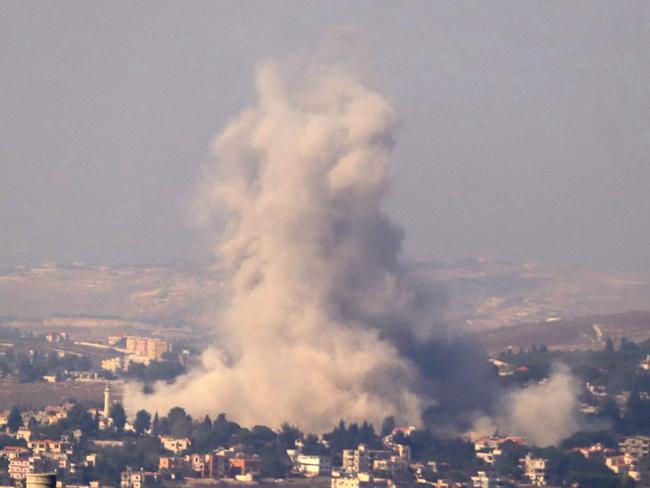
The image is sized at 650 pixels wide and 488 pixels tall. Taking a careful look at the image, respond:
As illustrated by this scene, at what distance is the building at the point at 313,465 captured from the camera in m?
74.4

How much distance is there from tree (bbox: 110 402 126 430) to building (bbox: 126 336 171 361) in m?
20.2

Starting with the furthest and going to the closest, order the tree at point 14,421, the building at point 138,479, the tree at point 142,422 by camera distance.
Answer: the tree at point 14,421 < the tree at point 142,422 < the building at point 138,479

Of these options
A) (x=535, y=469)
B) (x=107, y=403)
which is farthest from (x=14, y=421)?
(x=535, y=469)

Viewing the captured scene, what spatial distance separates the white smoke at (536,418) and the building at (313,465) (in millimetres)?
6108

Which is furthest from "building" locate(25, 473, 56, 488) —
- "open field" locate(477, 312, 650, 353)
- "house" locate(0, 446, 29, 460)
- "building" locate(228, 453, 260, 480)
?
"open field" locate(477, 312, 650, 353)

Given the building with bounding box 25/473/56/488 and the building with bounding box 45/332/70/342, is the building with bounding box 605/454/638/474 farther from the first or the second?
the building with bounding box 45/332/70/342

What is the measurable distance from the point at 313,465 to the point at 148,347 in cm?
3991

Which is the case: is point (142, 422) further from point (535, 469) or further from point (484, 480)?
point (535, 469)

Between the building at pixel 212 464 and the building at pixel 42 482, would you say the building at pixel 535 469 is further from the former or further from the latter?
the building at pixel 42 482

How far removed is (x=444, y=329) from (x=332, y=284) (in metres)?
5.91

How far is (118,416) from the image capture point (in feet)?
276

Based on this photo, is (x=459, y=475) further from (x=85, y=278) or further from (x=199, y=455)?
(x=85, y=278)

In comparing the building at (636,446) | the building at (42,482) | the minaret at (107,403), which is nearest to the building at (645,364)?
the building at (636,446)

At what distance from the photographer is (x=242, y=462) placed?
7500cm
